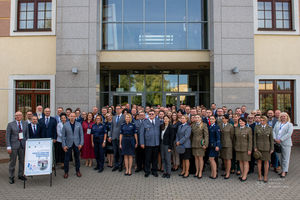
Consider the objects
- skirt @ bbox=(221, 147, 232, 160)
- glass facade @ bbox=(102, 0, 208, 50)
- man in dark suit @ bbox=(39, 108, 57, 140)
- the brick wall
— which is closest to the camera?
skirt @ bbox=(221, 147, 232, 160)

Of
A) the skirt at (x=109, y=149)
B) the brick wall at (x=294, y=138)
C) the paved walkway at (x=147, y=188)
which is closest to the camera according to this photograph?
the paved walkway at (x=147, y=188)

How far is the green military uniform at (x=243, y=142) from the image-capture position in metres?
6.58

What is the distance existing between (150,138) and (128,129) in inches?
29.1

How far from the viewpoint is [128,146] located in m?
7.21

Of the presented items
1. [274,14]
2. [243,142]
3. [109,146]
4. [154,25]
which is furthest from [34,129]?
[274,14]

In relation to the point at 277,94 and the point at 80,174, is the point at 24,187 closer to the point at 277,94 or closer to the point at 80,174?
the point at 80,174

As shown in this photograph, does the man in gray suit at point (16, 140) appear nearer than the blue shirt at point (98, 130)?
Yes

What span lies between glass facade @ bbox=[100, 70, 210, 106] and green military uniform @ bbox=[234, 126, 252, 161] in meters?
7.23

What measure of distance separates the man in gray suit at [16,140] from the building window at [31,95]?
543 centimetres

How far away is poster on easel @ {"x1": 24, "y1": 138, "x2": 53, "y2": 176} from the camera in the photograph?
6293mm

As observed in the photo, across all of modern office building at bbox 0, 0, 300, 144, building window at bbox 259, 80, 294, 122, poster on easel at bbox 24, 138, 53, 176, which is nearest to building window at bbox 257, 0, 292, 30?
modern office building at bbox 0, 0, 300, 144

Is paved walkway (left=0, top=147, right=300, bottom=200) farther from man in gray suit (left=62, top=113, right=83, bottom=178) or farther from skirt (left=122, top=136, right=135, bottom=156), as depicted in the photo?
skirt (left=122, top=136, right=135, bottom=156)

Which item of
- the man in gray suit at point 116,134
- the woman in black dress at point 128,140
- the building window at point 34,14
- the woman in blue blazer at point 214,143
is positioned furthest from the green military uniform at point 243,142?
the building window at point 34,14

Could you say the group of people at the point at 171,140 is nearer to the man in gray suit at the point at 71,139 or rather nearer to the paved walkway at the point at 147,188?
the man in gray suit at the point at 71,139
